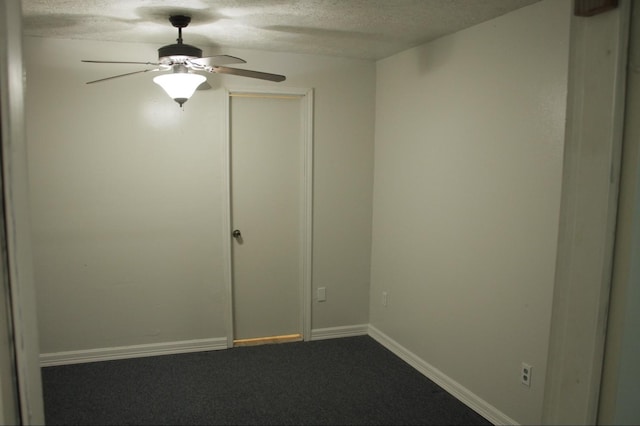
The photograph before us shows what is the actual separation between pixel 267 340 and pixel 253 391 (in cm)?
87

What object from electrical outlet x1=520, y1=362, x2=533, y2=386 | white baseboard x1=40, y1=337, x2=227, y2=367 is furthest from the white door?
electrical outlet x1=520, y1=362, x2=533, y2=386

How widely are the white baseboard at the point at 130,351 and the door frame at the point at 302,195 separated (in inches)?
7.3

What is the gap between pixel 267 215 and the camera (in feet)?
12.5

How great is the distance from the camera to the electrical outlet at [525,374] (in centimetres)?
242

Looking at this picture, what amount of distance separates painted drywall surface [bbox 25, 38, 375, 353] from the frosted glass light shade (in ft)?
2.26

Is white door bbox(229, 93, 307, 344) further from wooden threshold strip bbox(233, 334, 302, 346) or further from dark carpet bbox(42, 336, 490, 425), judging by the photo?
dark carpet bbox(42, 336, 490, 425)

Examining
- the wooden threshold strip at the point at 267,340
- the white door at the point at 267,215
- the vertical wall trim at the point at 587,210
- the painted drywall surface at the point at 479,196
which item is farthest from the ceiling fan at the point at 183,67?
the wooden threshold strip at the point at 267,340

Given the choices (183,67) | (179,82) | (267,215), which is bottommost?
(267,215)

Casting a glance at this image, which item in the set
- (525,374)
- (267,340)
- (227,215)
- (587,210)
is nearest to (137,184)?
(227,215)

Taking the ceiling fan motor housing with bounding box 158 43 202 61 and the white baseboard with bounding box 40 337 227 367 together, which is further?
the white baseboard with bounding box 40 337 227 367

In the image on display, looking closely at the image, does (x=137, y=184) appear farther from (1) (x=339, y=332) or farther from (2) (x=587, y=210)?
(2) (x=587, y=210)

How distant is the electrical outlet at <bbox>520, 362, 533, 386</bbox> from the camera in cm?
242

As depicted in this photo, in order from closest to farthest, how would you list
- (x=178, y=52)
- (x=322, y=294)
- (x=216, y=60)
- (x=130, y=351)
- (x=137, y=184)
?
(x=216, y=60) < (x=178, y=52) < (x=137, y=184) < (x=130, y=351) < (x=322, y=294)

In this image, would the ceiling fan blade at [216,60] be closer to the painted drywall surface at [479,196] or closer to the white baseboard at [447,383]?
the painted drywall surface at [479,196]
